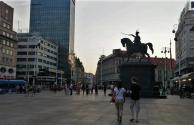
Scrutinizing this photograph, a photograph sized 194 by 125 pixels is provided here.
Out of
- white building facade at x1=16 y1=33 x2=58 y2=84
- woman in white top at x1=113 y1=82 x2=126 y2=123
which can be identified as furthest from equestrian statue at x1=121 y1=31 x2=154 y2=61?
white building facade at x1=16 y1=33 x2=58 y2=84

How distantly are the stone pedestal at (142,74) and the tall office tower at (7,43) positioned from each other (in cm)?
6446

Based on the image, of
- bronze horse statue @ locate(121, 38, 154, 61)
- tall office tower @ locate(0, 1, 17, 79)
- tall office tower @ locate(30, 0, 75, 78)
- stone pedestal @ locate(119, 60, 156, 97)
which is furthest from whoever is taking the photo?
tall office tower @ locate(30, 0, 75, 78)

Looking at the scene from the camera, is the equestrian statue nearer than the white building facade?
Yes

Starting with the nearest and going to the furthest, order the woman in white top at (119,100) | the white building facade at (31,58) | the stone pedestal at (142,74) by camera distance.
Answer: the woman in white top at (119,100)
the stone pedestal at (142,74)
the white building facade at (31,58)

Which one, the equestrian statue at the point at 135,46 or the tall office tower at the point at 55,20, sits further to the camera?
the tall office tower at the point at 55,20

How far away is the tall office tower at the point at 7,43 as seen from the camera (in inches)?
3964

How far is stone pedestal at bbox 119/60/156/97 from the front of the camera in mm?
41737

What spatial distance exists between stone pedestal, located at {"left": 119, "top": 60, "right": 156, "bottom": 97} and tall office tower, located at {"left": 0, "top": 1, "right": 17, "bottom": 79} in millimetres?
64461

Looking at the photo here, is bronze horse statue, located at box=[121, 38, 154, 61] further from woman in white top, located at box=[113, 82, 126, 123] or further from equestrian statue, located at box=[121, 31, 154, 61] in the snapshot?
woman in white top, located at box=[113, 82, 126, 123]

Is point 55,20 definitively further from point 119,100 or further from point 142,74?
point 119,100

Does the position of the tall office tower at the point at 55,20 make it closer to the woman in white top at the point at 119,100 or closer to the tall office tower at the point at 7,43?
the tall office tower at the point at 7,43

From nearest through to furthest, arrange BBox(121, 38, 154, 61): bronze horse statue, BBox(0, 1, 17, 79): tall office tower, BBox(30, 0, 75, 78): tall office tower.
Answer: BBox(121, 38, 154, 61): bronze horse statue, BBox(0, 1, 17, 79): tall office tower, BBox(30, 0, 75, 78): tall office tower

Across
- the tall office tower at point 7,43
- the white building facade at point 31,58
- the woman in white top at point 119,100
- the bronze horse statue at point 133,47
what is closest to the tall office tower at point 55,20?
the white building facade at point 31,58

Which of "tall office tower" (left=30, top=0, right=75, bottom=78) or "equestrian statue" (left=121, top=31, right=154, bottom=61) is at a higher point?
"tall office tower" (left=30, top=0, right=75, bottom=78)
